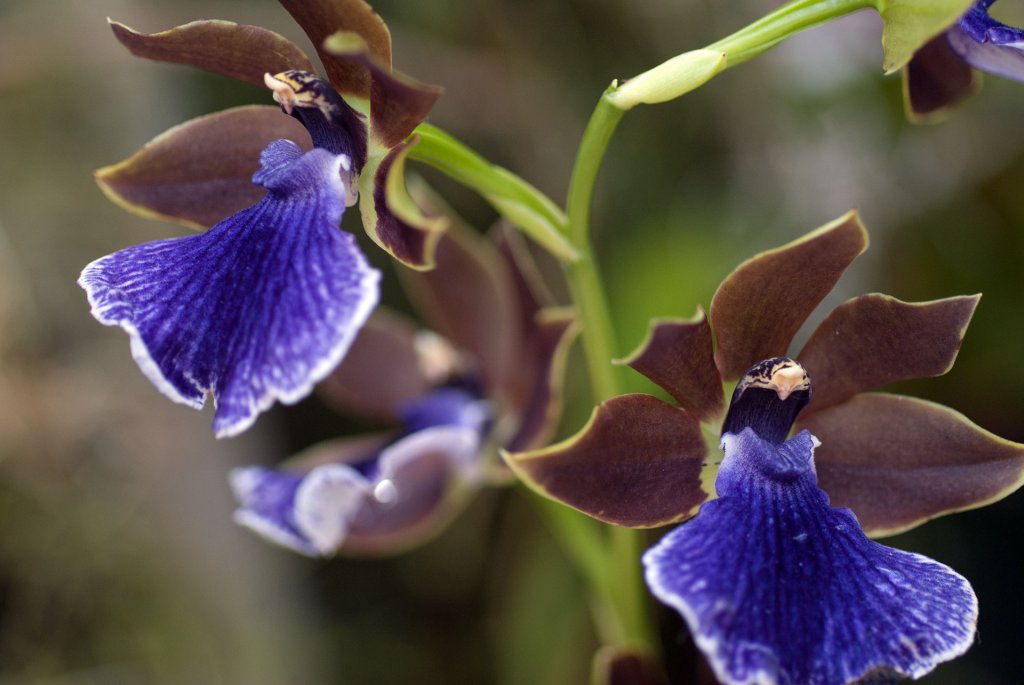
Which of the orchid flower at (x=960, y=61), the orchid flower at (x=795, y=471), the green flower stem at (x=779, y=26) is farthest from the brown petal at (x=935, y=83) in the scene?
the orchid flower at (x=795, y=471)

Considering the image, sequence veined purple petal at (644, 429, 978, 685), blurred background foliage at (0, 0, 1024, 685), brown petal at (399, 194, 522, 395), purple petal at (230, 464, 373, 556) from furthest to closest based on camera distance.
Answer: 1. blurred background foliage at (0, 0, 1024, 685)
2. brown petal at (399, 194, 522, 395)
3. purple petal at (230, 464, 373, 556)
4. veined purple petal at (644, 429, 978, 685)

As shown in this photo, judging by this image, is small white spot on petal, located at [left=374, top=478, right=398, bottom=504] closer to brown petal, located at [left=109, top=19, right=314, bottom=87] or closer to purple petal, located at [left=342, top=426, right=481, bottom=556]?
purple petal, located at [left=342, top=426, right=481, bottom=556]

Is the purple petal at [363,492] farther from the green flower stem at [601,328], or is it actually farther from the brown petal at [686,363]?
the brown petal at [686,363]

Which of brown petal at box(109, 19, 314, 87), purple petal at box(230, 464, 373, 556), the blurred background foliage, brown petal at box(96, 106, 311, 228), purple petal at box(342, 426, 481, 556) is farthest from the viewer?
the blurred background foliage

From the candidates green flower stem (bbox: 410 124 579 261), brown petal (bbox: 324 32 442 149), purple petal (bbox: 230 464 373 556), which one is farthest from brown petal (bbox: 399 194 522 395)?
brown petal (bbox: 324 32 442 149)

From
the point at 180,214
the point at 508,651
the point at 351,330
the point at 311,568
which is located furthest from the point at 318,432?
the point at 351,330

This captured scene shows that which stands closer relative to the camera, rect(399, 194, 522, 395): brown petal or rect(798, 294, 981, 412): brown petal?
rect(798, 294, 981, 412): brown petal

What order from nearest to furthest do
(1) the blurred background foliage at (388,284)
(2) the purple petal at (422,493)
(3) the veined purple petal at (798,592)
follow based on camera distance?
(3) the veined purple petal at (798,592)
(2) the purple petal at (422,493)
(1) the blurred background foliage at (388,284)

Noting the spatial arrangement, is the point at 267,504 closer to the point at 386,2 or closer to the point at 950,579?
the point at 950,579
